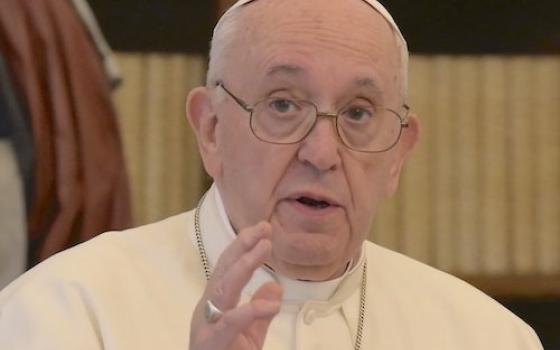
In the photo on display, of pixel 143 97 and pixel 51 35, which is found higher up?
pixel 51 35

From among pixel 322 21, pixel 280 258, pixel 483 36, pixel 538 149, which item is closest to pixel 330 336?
pixel 280 258

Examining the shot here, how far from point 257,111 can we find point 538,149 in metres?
0.83

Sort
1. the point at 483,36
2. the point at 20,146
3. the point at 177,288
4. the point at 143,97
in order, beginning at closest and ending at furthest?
the point at 177,288 < the point at 20,146 < the point at 143,97 < the point at 483,36

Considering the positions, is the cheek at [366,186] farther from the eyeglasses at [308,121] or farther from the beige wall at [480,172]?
the beige wall at [480,172]

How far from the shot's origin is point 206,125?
1444mm

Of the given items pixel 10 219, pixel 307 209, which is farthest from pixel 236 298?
pixel 10 219

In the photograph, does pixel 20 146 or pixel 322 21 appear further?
pixel 20 146

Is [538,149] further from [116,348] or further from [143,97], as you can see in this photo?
[116,348]

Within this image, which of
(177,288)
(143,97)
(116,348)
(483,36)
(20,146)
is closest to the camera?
(116,348)

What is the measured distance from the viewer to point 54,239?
67.2 inches

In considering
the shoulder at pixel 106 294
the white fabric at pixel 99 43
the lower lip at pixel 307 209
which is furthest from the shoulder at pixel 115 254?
the white fabric at pixel 99 43

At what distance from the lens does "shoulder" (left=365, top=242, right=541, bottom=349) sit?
5.01 ft

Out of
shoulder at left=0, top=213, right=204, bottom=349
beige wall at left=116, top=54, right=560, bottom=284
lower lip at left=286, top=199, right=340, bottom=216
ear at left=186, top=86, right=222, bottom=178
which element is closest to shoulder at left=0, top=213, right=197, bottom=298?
shoulder at left=0, top=213, right=204, bottom=349

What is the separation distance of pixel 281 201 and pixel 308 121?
0.11m
